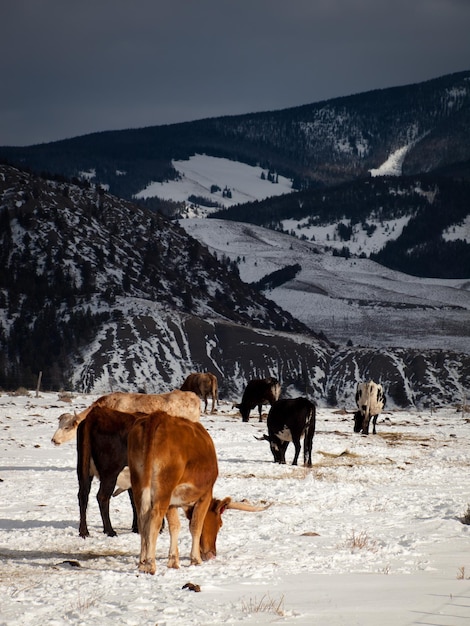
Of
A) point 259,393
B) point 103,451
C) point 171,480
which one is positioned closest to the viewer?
point 171,480

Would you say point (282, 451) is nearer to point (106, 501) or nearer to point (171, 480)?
point (106, 501)

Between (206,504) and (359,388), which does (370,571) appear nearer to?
(206,504)

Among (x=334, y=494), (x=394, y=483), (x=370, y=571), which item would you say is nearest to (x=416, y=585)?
(x=370, y=571)

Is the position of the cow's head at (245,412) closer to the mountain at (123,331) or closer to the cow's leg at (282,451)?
the cow's leg at (282,451)

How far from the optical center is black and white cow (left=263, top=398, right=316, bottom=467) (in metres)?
23.8

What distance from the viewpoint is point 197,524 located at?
1127 centimetres

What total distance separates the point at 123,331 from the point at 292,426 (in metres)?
79.5

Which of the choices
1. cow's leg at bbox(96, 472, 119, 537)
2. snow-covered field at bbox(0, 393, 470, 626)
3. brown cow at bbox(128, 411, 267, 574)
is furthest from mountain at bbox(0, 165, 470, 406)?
brown cow at bbox(128, 411, 267, 574)

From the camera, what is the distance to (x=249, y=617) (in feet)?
27.6

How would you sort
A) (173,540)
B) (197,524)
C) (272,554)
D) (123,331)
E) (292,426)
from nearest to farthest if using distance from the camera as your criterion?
(173,540)
(197,524)
(272,554)
(292,426)
(123,331)

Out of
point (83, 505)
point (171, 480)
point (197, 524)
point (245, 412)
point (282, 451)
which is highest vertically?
point (171, 480)

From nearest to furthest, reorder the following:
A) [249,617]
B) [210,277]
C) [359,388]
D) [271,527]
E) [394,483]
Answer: [249,617] < [271,527] < [394,483] < [359,388] < [210,277]

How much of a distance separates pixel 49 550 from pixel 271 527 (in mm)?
3343

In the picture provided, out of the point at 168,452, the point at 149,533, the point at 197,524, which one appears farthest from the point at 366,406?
the point at 149,533
